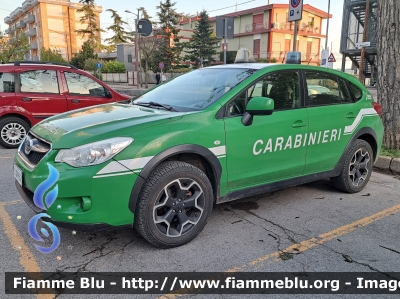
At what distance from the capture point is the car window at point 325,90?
3914 mm

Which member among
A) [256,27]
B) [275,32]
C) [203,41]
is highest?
[256,27]

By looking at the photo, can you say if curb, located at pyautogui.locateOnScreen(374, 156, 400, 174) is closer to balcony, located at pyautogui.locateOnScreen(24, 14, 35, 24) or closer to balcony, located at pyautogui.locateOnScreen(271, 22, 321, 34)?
balcony, located at pyautogui.locateOnScreen(271, 22, 321, 34)

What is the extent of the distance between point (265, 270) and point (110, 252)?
1.31 meters

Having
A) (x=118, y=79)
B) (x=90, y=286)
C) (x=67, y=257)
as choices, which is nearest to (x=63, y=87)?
(x=67, y=257)

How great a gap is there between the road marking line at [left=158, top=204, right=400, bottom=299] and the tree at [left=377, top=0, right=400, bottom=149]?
2324 millimetres

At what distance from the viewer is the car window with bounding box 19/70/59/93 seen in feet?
22.4

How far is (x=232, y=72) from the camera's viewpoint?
373 cm

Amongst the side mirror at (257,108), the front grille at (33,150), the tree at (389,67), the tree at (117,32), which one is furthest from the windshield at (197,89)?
the tree at (117,32)

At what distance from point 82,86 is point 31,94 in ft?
3.38

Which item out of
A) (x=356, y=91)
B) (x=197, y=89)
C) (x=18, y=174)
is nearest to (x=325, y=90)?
(x=356, y=91)

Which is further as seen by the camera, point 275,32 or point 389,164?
point 275,32

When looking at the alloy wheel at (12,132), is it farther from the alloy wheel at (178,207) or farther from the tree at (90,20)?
the tree at (90,20)

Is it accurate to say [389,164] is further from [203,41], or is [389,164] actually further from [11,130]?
[203,41]

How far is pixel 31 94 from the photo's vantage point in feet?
22.5
